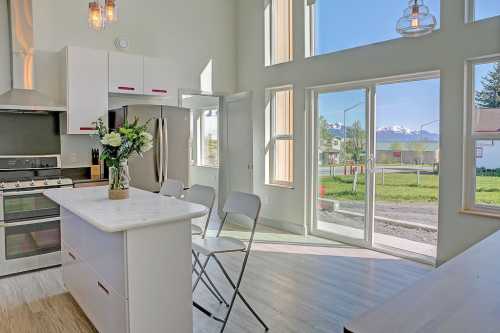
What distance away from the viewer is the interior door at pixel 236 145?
6008mm

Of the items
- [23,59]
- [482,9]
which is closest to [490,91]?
[482,9]

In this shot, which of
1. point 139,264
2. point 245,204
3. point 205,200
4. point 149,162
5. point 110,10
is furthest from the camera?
point 149,162

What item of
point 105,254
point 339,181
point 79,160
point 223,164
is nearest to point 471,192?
point 339,181

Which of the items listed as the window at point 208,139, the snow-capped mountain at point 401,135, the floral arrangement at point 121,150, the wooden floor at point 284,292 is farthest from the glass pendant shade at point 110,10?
the window at point 208,139

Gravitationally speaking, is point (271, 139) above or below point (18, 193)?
above

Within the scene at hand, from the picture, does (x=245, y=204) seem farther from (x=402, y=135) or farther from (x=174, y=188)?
(x=402, y=135)

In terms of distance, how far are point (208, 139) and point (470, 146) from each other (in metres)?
5.63

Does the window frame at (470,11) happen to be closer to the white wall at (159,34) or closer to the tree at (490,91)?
the tree at (490,91)

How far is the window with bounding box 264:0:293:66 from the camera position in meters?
5.60

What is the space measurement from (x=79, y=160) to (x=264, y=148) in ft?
8.82

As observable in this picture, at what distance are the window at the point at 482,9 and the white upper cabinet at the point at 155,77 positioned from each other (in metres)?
3.62

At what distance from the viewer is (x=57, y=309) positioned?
3.11 meters

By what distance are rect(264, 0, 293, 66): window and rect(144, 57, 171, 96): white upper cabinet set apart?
5.43ft

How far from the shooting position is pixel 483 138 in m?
3.63
